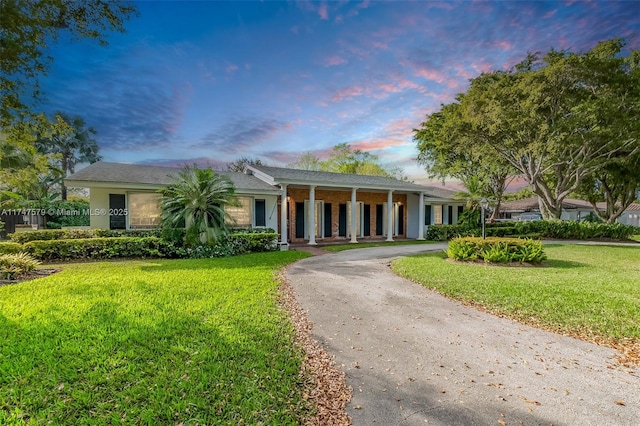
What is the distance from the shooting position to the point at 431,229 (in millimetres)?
20281

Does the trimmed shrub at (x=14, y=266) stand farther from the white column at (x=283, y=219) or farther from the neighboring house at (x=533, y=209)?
the neighboring house at (x=533, y=209)

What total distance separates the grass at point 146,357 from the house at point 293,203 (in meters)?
6.96

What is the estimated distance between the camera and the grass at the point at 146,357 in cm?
271

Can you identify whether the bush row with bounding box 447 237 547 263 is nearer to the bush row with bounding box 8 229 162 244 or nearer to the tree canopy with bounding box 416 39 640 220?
the tree canopy with bounding box 416 39 640 220

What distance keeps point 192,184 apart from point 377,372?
32.8 ft

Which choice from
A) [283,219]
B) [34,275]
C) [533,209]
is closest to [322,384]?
[34,275]

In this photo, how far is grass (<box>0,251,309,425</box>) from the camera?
271 cm

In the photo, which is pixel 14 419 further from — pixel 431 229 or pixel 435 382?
pixel 431 229

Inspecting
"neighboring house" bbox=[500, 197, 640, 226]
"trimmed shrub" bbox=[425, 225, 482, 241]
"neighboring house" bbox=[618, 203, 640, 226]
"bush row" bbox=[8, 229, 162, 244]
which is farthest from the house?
"neighboring house" bbox=[618, 203, 640, 226]

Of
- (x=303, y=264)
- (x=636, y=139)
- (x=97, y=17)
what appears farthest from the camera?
(x=636, y=139)

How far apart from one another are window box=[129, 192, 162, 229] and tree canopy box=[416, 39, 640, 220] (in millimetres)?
18599

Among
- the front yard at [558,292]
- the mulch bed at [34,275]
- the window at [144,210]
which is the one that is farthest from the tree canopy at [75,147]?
the front yard at [558,292]

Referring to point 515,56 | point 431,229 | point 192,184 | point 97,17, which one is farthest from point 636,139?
point 97,17

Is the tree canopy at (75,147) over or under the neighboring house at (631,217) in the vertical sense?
over
